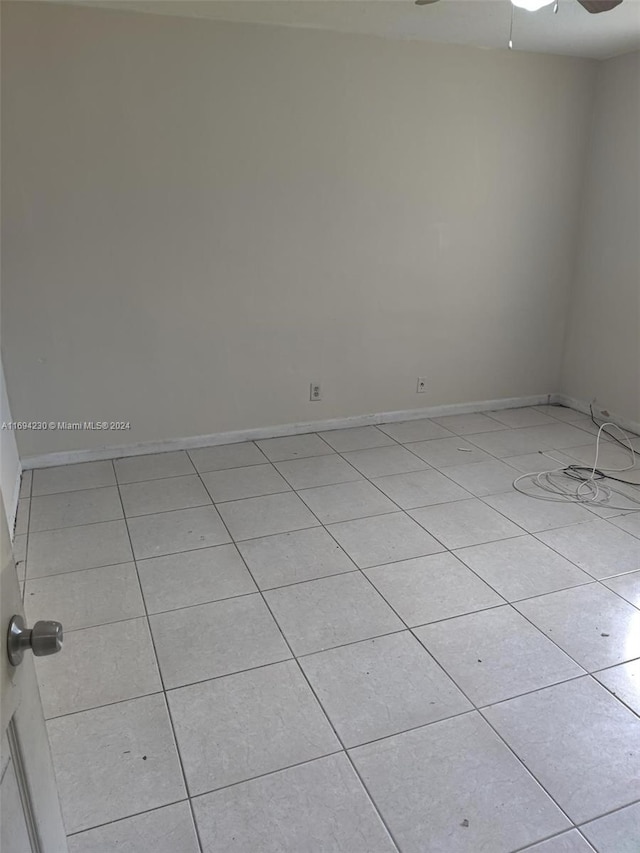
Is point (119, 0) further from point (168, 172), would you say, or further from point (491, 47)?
point (491, 47)

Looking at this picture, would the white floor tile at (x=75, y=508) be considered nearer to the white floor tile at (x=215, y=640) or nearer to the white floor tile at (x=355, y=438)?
the white floor tile at (x=215, y=640)

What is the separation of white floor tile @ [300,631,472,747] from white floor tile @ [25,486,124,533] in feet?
4.69

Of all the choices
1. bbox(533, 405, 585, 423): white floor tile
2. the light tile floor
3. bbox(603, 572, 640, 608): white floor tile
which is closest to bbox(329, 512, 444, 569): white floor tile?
the light tile floor

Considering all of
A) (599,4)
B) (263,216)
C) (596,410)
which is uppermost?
(599,4)

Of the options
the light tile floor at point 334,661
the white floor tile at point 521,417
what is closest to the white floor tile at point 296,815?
the light tile floor at point 334,661

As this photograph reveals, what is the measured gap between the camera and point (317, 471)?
3.42 m

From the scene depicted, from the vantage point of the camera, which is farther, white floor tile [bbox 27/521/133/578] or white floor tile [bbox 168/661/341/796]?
white floor tile [bbox 27/521/133/578]

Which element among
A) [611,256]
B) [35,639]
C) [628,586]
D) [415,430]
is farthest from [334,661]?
[611,256]

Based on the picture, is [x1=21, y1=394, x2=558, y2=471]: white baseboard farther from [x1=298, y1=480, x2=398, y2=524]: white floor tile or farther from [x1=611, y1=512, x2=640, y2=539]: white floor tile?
[x1=611, y1=512, x2=640, y2=539]: white floor tile

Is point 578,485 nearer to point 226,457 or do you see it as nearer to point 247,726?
point 226,457

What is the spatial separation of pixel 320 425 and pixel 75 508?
5.32 feet

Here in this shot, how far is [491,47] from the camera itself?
3.58 m

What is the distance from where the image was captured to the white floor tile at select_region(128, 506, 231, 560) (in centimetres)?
264

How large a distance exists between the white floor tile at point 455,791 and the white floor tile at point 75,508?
1.80 meters
